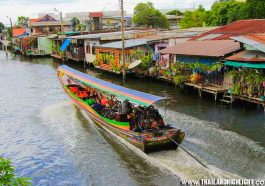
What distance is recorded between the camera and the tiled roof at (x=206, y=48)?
72.3 feet

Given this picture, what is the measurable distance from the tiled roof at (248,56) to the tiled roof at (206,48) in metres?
0.83

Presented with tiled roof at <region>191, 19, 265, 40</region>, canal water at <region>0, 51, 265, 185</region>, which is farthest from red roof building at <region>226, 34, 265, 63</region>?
tiled roof at <region>191, 19, 265, 40</region>

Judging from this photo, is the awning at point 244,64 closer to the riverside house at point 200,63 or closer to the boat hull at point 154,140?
the riverside house at point 200,63

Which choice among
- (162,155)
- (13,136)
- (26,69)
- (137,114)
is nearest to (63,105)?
(13,136)

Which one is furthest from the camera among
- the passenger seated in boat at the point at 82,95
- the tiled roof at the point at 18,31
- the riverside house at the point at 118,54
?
the tiled roof at the point at 18,31

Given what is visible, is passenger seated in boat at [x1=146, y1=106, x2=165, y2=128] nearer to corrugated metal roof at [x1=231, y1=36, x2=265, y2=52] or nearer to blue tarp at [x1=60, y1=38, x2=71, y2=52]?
corrugated metal roof at [x1=231, y1=36, x2=265, y2=52]

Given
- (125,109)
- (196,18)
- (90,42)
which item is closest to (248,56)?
(125,109)

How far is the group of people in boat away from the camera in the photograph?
1523 centimetres

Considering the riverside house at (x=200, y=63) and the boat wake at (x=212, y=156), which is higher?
the riverside house at (x=200, y=63)

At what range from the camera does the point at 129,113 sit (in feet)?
55.0

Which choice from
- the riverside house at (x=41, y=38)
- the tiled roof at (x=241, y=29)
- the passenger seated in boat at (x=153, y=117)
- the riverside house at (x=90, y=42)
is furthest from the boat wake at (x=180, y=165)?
the riverside house at (x=41, y=38)

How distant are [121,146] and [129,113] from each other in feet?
5.37

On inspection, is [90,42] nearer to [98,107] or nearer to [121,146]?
[98,107]

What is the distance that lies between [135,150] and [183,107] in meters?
7.82
